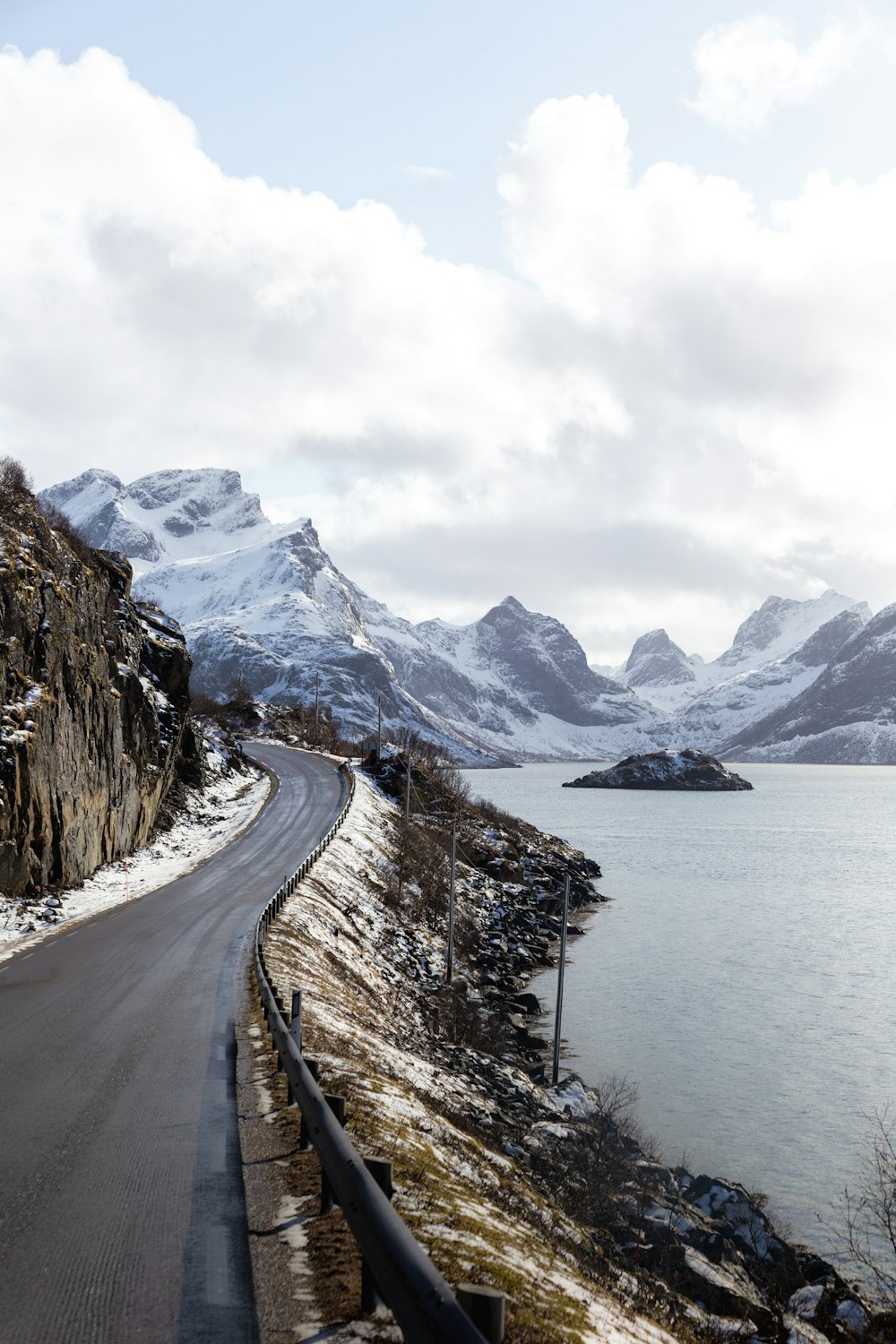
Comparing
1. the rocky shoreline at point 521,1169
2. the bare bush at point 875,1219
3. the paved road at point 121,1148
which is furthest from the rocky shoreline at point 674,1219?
the paved road at point 121,1148

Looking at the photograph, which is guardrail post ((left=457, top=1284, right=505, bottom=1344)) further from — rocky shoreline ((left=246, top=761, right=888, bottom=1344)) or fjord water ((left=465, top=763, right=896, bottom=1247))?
fjord water ((left=465, top=763, right=896, bottom=1247))

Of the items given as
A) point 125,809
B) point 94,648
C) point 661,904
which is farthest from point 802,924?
point 94,648

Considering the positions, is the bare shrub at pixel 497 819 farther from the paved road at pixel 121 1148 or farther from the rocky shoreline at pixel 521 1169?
the paved road at pixel 121 1148

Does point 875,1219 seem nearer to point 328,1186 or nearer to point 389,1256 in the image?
point 328,1186

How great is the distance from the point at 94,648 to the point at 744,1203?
28545mm

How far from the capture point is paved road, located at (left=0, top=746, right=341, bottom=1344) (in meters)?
5.95

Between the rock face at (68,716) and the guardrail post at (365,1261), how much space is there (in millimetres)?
20600

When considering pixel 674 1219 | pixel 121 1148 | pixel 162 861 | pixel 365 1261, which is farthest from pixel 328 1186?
pixel 162 861

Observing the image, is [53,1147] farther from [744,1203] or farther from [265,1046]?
[744,1203]

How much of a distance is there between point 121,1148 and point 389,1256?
5.76 m

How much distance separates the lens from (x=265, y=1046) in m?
13.1

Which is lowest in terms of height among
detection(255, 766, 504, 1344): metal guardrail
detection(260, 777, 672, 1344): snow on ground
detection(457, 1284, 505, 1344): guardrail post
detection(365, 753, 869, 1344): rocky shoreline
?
detection(365, 753, 869, 1344): rocky shoreline

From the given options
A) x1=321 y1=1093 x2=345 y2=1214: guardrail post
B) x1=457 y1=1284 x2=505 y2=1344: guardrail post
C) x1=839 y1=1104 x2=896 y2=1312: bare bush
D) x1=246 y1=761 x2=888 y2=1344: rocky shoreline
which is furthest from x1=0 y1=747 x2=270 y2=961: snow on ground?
x1=839 y1=1104 x2=896 y2=1312: bare bush

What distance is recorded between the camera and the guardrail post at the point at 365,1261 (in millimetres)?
5555
